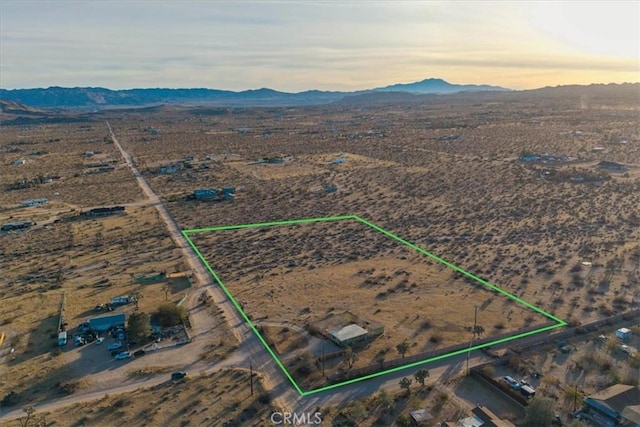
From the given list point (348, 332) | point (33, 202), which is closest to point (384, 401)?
point (348, 332)

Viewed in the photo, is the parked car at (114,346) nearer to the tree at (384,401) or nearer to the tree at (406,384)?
the tree at (384,401)

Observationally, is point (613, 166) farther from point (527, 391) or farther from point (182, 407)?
point (182, 407)

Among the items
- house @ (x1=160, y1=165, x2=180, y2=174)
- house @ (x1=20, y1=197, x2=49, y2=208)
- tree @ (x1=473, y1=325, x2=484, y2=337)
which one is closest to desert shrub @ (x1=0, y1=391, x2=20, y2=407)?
tree @ (x1=473, y1=325, x2=484, y2=337)

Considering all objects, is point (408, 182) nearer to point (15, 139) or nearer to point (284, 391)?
point (284, 391)

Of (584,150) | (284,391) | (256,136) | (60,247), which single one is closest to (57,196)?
(60,247)

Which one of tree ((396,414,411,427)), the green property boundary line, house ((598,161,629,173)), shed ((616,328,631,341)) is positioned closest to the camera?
tree ((396,414,411,427))

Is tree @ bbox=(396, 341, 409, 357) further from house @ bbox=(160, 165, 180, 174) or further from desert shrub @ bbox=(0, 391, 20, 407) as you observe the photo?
house @ bbox=(160, 165, 180, 174)
